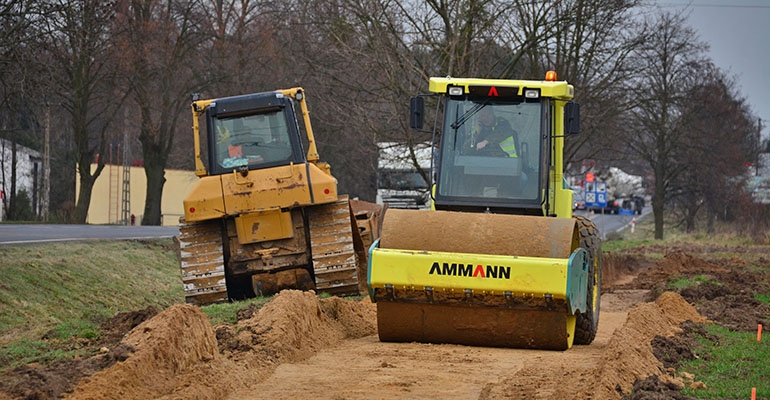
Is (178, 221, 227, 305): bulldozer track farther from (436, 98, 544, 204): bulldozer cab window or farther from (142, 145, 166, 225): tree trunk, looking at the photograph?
(142, 145, 166, 225): tree trunk

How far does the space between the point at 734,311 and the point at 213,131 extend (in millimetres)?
7657

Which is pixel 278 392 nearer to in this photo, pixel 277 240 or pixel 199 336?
pixel 199 336

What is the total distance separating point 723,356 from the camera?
9.90 meters

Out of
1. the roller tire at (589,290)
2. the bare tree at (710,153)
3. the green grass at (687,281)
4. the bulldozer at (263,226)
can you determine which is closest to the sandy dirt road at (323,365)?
the roller tire at (589,290)

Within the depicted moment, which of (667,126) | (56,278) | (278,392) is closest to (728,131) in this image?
(667,126)

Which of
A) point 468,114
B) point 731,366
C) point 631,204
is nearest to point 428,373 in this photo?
point 731,366

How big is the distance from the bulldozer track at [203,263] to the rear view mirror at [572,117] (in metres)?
5.45

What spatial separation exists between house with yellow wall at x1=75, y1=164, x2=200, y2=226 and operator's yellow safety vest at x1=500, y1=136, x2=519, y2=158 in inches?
1826

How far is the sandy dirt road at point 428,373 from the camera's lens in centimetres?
787

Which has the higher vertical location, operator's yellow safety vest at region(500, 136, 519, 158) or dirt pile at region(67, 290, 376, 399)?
operator's yellow safety vest at region(500, 136, 519, 158)

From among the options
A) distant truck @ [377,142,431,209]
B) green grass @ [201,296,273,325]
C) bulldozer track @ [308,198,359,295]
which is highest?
distant truck @ [377,142,431,209]

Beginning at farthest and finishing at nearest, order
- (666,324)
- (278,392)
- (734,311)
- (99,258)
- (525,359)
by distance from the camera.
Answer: (99,258) → (734,311) → (666,324) → (525,359) → (278,392)

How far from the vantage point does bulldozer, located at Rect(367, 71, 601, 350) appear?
402 inches

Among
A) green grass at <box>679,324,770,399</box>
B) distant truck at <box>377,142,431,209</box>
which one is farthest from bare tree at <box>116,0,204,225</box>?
green grass at <box>679,324,770,399</box>
